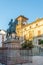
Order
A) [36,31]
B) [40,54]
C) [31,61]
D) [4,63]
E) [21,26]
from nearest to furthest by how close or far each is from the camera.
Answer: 1. [4,63]
2. [31,61]
3. [40,54]
4. [36,31]
5. [21,26]

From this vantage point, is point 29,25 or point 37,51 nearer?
point 37,51

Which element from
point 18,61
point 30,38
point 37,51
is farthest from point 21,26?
point 18,61

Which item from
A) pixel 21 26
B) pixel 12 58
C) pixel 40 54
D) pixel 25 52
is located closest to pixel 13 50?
pixel 12 58

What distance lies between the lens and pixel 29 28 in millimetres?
41906

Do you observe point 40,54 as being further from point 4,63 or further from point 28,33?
point 28,33

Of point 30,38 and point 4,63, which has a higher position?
point 30,38

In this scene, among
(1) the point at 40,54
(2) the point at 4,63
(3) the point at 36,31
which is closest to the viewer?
(2) the point at 4,63

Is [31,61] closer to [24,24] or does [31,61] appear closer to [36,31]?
[36,31]

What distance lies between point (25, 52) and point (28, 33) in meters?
19.4

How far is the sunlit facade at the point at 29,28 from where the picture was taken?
3947cm

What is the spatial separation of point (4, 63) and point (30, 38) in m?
21.9

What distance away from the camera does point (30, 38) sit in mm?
41812

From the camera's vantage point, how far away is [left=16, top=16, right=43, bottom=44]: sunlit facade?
129 ft

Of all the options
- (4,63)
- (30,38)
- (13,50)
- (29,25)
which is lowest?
(4,63)
